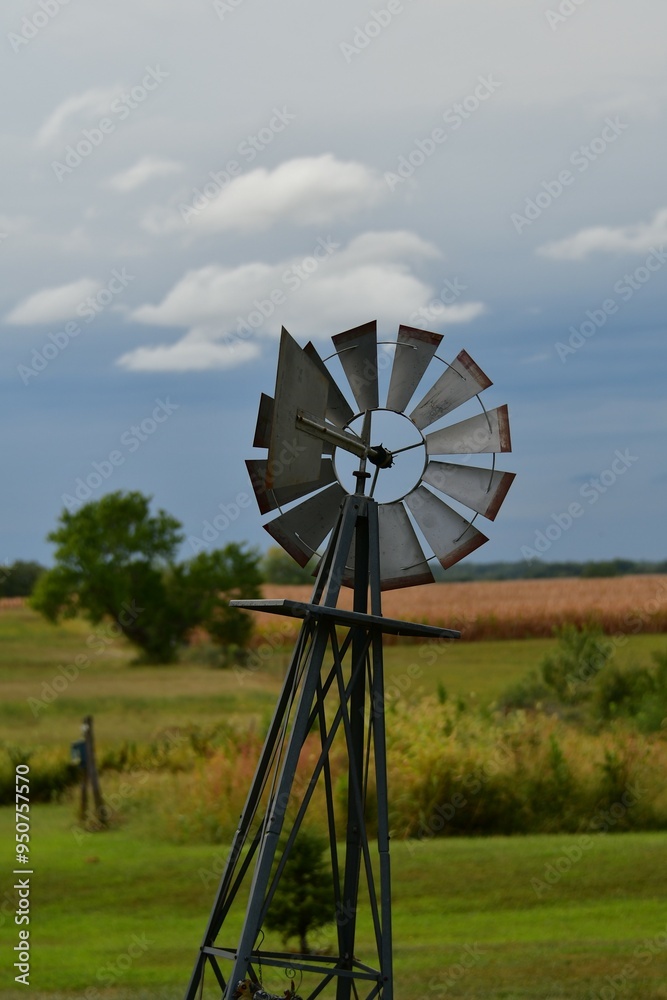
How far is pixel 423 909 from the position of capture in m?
7.75

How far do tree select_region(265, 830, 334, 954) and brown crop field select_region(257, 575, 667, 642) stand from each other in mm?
6106

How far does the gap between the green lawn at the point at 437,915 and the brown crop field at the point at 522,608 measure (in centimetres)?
402

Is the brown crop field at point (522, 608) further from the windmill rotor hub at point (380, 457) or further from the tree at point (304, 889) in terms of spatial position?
the windmill rotor hub at point (380, 457)

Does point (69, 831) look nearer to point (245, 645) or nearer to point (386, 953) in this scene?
point (245, 645)

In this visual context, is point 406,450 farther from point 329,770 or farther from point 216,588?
point 216,588

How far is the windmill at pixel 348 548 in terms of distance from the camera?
3.82m

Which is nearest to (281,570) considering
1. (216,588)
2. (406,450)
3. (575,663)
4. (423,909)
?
(216,588)

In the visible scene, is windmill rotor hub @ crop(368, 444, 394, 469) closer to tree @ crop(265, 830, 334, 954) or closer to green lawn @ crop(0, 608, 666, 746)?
tree @ crop(265, 830, 334, 954)

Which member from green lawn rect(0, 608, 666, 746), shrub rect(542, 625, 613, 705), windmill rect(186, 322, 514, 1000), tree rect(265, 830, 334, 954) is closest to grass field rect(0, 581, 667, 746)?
green lawn rect(0, 608, 666, 746)

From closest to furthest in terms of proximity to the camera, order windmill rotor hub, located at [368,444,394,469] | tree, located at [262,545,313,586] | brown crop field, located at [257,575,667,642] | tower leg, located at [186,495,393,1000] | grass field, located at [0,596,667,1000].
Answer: tower leg, located at [186,495,393,1000] → windmill rotor hub, located at [368,444,394,469] → grass field, located at [0,596,667,1000] → brown crop field, located at [257,575,667,642] → tree, located at [262,545,313,586]

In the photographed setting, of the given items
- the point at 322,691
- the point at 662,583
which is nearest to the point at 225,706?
the point at 662,583

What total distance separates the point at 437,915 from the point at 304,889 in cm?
184

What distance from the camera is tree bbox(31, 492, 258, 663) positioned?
1301 cm

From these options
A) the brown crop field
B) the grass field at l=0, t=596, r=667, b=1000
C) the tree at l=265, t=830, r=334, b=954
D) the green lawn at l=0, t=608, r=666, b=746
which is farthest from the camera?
the brown crop field
